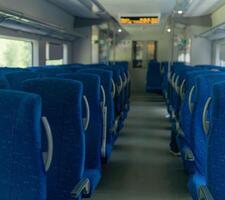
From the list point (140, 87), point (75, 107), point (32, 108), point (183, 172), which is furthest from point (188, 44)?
point (32, 108)

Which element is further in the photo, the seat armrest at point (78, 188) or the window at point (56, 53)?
the window at point (56, 53)

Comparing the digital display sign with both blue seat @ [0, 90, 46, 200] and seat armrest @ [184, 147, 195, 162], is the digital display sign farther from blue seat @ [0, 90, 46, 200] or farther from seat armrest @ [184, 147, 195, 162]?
blue seat @ [0, 90, 46, 200]

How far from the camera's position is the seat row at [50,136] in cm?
150

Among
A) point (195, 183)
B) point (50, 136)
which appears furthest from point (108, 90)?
point (50, 136)

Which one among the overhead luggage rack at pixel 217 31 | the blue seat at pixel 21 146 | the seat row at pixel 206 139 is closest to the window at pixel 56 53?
the overhead luggage rack at pixel 217 31

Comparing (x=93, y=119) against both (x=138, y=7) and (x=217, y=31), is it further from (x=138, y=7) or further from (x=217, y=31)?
(x=138, y=7)

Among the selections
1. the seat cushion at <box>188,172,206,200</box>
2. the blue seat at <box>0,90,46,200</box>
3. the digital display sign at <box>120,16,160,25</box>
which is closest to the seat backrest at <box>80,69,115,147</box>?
the seat cushion at <box>188,172,206,200</box>

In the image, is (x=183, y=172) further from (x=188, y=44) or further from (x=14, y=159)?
(x=188, y=44)

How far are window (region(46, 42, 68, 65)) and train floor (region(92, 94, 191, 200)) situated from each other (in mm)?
3049

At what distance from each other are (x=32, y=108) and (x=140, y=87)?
14258 millimetres

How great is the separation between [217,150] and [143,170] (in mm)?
2825

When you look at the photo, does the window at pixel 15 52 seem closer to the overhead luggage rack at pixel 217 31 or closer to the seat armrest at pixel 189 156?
the overhead luggage rack at pixel 217 31

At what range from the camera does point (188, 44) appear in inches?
502

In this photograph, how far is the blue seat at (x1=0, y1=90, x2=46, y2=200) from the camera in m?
1.49
